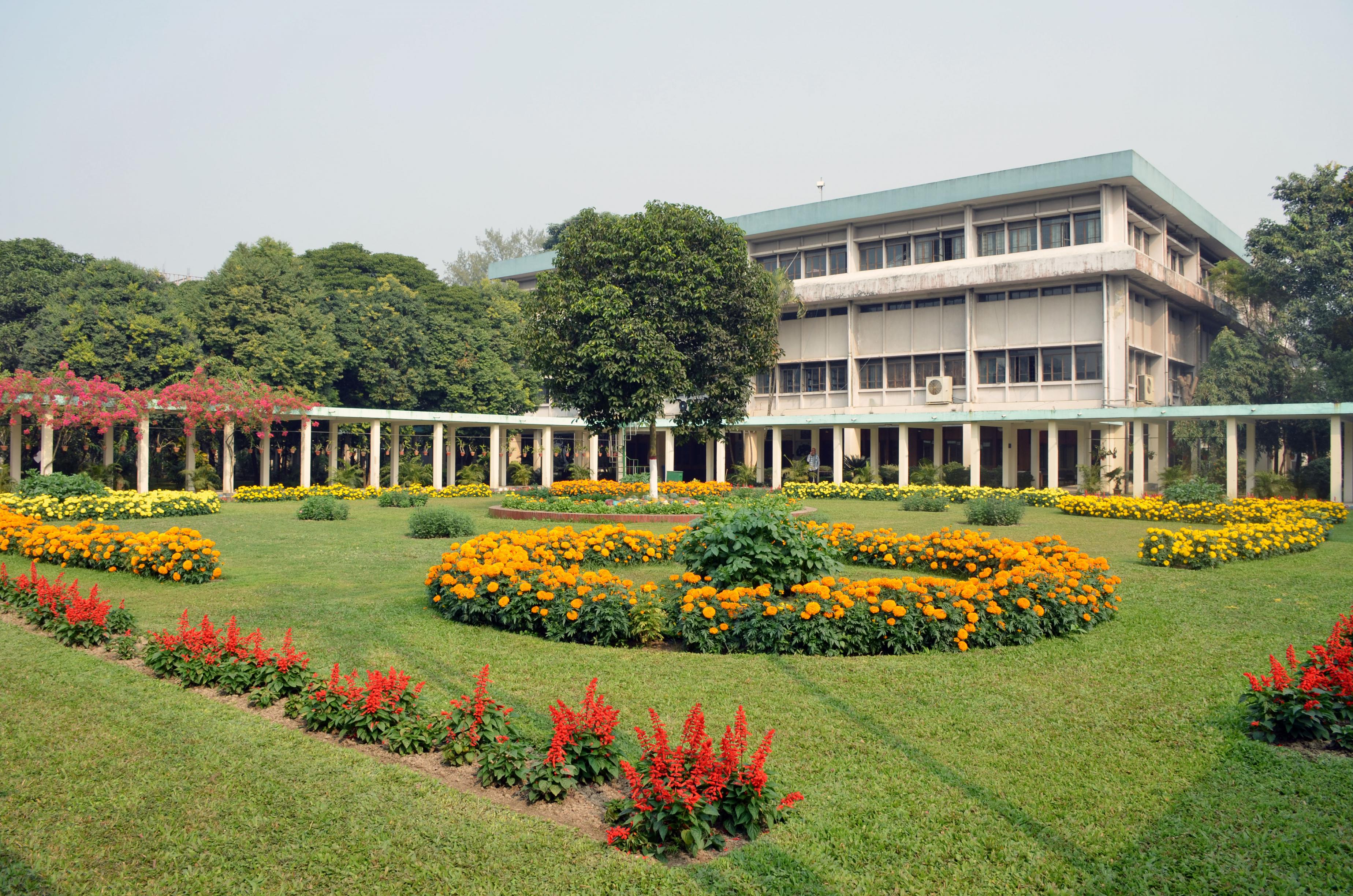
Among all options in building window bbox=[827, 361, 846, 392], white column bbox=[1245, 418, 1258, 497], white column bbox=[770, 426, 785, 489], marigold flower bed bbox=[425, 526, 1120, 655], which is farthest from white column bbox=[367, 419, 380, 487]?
white column bbox=[1245, 418, 1258, 497]

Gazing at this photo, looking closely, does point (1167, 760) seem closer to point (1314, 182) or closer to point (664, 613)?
point (664, 613)

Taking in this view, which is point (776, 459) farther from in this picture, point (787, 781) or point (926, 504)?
point (787, 781)

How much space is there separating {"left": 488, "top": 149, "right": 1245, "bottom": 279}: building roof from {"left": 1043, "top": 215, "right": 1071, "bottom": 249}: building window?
1.23 m

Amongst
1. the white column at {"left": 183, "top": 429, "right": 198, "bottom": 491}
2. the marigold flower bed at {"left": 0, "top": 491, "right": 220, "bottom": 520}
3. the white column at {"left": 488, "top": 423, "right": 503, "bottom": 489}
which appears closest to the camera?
the marigold flower bed at {"left": 0, "top": 491, "right": 220, "bottom": 520}

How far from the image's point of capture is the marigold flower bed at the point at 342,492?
76.6 feet

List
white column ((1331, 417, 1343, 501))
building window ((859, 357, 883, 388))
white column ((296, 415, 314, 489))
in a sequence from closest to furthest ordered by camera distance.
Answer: white column ((1331, 417, 1343, 501)) → white column ((296, 415, 314, 489)) → building window ((859, 357, 883, 388))

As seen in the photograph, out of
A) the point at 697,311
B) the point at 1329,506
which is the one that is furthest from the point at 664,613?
the point at 1329,506

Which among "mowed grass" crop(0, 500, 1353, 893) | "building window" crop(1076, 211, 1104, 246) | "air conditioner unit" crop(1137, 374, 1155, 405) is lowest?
"mowed grass" crop(0, 500, 1353, 893)

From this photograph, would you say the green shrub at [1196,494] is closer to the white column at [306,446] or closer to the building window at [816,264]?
the building window at [816,264]

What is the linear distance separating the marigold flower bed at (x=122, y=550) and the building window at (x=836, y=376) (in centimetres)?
2666

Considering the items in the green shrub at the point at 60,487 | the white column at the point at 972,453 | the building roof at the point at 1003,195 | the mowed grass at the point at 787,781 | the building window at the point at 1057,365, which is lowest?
the mowed grass at the point at 787,781

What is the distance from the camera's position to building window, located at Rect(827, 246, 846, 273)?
33438 millimetres

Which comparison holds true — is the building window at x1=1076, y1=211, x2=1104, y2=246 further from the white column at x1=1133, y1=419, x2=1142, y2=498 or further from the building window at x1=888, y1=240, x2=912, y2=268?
the white column at x1=1133, y1=419, x2=1142, y2=498

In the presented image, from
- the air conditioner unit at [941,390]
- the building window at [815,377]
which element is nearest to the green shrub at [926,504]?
the air conditioner unit at [941,390]
